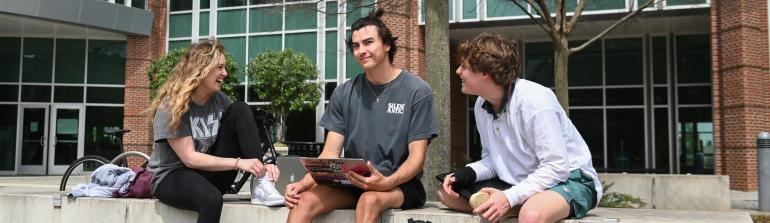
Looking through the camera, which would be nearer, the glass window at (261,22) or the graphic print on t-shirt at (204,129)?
the graphic print on t-shirt at (204,129)

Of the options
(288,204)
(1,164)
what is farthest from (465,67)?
(1,164)

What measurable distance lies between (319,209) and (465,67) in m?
1.13

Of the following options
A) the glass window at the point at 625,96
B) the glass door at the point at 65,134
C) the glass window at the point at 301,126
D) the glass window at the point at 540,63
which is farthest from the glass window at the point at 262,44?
the glass window at the point at 625,96

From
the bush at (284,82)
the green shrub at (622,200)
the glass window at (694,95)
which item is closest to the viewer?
the green shrub at (622,200)

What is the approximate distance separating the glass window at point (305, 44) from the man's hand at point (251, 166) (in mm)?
16522

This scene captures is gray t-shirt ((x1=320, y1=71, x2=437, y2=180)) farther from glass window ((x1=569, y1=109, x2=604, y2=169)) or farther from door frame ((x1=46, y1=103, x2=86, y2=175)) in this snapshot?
door frame ((x1=46, y1=103, x2=86, y2=175))

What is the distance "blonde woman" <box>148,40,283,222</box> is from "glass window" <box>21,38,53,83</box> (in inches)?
756

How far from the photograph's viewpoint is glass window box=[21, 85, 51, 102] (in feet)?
A: 67.6

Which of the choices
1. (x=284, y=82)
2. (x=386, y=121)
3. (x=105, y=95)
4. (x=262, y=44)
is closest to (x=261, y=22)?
Result: (x=262, y=44)

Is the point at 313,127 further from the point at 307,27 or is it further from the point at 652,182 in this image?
the point at 652,182

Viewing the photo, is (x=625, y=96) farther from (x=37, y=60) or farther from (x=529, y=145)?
(x=37, y=60)

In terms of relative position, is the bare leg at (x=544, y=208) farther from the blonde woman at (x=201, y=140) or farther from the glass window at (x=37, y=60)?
the glass window at (x=37, y=60)

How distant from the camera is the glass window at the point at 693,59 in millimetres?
18797

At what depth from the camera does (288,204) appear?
3.56m
